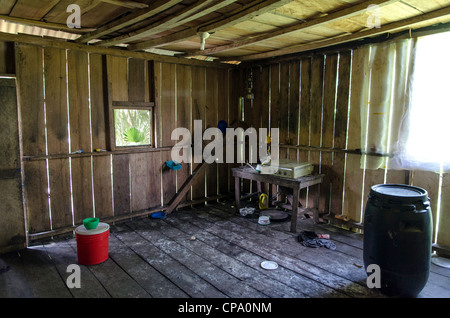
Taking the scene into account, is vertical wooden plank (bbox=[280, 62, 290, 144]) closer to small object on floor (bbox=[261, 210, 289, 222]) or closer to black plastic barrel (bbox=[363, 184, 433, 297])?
small object on floor (bbox=[261, 210, 289, 222])

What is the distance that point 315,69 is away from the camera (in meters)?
5.05

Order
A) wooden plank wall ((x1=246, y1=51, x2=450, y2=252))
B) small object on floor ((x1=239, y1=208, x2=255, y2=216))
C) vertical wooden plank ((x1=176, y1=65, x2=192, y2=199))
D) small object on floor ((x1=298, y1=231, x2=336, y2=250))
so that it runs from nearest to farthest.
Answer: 1. small object on floor ((x1=298, y1=231, x2=336, y2=250))
2. wooden plank wall ((x1=246, y1=51, x2=450, y2=252))
3. small object on floor ((x1=239, y1=208, x2=255, y2=216))
4. vertical wooden plank ((x1=176, y1=65, x2=192, y2=199))

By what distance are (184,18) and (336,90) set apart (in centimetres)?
279

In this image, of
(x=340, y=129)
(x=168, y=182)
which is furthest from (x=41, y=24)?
(x=340, y=129)

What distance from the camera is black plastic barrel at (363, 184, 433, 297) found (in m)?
2.80

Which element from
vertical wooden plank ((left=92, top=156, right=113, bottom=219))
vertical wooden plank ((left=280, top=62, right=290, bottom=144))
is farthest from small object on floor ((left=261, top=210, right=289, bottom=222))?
vertical wooden plank ((left=92, top=156, right=113, bottom=219))

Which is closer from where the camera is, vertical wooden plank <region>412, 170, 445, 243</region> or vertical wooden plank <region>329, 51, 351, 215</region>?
vertical wooden plank <region>412, 170, 445, 243</region>

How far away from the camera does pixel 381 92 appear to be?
165 inches

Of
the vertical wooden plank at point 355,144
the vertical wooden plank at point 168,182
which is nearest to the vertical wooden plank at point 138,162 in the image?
the vertical wooden plank at point 168,182

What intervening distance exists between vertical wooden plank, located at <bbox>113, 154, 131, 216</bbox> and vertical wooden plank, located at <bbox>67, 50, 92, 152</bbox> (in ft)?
1.72

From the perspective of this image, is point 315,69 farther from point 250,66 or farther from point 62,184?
point 62,184

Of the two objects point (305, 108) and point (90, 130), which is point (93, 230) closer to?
point (90, 130)

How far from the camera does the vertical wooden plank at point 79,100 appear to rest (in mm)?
4387
